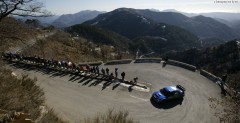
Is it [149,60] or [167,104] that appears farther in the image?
[149,60]

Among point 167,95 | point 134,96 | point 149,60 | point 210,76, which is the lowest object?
point 134,96

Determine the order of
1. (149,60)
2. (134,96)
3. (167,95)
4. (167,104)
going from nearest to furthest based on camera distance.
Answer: (167,104)
(167,95)
(134,96)
(149,60)

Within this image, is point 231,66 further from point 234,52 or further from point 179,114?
point 179,114

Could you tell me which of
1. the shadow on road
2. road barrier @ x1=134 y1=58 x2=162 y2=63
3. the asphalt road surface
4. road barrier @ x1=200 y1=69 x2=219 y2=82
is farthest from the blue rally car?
road barrier @ x1=134 y1=58 x2=162 y2=63

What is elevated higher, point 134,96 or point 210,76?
point 210,76

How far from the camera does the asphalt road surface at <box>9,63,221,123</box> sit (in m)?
21.8

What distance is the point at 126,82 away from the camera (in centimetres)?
2950

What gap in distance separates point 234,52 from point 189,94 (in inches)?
3599

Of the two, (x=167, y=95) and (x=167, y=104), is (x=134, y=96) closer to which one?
(x=167, y=95)

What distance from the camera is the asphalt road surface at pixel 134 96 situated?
21.8 meters

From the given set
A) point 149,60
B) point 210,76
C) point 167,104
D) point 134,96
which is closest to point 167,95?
point 167,104

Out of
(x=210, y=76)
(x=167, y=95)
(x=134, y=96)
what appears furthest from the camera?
(x=210, y=76)

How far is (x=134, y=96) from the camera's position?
2595cm

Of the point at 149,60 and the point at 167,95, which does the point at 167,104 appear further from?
the point at 149,60
